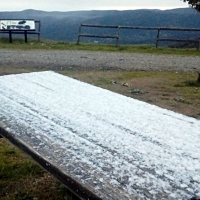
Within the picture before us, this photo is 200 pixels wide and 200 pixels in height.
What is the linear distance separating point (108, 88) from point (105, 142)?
4.70m

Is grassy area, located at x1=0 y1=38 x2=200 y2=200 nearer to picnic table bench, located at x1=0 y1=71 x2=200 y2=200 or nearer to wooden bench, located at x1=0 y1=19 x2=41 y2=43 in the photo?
picnic table bench, located at x1=0 y1=71 x2=200 y2=200

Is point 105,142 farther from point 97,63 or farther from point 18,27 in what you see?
point 18,27

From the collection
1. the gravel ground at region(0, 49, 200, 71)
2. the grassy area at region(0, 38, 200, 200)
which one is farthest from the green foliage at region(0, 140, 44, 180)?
the gravel ground at region(0, 49, 200, 71)

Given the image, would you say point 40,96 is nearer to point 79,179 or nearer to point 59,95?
point 59,95

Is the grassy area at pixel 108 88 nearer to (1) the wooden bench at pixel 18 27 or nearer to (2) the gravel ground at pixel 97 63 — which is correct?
(2) the gravel ground at pixel 97 63

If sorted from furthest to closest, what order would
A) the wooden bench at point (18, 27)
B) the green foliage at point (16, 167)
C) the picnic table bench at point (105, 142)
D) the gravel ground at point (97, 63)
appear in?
the wooden bench at point (18, 27) < the gravel ground at point (97, 63) < the green foliage at point (16, 167) < the picnic table bench at point (105, 142)

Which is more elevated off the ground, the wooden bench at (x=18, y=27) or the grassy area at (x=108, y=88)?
the grassy area at (x=108, y=88)

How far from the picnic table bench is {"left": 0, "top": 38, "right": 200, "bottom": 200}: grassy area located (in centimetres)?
59

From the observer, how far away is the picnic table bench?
1.53 m

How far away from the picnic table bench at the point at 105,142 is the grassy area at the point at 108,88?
591 mm

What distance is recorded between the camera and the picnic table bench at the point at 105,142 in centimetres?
153

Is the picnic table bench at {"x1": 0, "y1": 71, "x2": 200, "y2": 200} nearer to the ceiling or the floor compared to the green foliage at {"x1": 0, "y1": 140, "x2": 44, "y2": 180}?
nearer to the ceiling

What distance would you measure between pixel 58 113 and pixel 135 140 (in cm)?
69

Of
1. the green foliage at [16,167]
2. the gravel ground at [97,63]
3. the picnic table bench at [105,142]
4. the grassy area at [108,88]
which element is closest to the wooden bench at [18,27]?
the gravel ground at [97,63]
